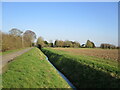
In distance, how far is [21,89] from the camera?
7.80 metres

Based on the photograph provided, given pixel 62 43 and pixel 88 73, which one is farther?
pixel 62 43

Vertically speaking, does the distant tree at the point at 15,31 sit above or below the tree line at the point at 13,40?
above

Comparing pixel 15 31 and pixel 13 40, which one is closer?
pixel 13 40

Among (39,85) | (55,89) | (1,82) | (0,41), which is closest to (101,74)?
(55,89)

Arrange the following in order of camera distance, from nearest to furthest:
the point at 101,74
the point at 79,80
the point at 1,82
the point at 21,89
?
the point at 21,89, the point at 1,82, the point at 101,74, the point at 79,80

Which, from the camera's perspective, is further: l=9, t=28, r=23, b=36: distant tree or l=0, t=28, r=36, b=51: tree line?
l=9, t=28, r=23, b=36: distant tree

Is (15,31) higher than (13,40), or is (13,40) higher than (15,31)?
(15,31)

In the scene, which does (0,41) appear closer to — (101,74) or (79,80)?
(79,80)

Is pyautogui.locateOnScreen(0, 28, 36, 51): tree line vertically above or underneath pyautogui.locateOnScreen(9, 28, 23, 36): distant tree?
underneath

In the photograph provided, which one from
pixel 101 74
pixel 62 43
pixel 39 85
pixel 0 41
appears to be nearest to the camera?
pixel 39 85

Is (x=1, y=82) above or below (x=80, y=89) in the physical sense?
above

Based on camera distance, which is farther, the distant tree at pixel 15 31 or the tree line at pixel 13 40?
the distant tree at pixel 15 31

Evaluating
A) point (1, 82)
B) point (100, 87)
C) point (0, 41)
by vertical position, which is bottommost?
point (100, 87)

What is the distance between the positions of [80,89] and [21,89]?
505cm
